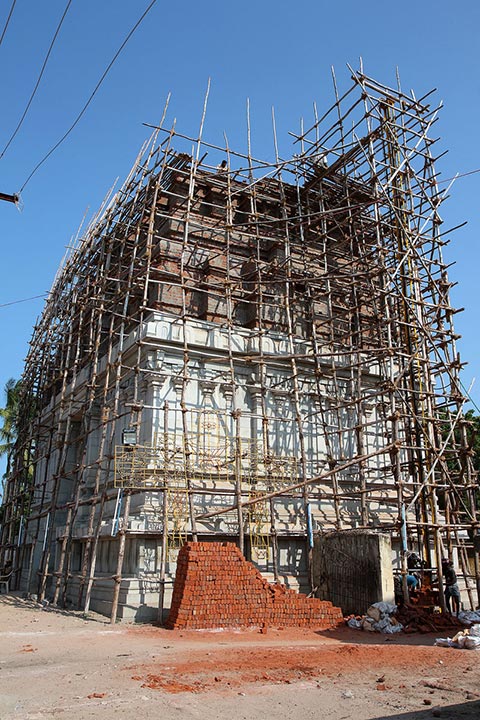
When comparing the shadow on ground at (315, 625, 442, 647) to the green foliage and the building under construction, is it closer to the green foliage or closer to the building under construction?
the building under construction

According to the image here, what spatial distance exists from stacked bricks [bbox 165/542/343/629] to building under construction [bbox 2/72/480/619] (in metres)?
1.25

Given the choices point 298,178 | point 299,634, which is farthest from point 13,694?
point 298,178

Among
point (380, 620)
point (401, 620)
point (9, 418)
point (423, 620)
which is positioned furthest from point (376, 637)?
point (9, 418)

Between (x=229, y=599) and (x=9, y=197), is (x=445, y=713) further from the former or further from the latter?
(x=9, y=197)

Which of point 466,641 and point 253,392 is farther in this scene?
point 253,392

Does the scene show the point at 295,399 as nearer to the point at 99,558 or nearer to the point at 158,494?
the point at 158,494

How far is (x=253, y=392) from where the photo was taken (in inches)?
838

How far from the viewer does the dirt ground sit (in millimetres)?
7117

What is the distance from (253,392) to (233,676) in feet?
42.3

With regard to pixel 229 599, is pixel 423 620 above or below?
below

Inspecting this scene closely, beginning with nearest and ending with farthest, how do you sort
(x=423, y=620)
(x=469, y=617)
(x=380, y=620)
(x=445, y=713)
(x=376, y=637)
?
(x=445, y=713), (x=376, y=637), (x=380, y=620), (x=423, y=620), (x=469, y=617)

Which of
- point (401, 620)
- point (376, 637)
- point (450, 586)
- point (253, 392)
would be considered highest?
point (253, 392)

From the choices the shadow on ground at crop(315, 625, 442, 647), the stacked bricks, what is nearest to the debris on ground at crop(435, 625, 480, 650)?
the shadow on ground at crop(315, 625, 442, 647)

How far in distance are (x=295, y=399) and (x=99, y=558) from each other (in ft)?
25.8
